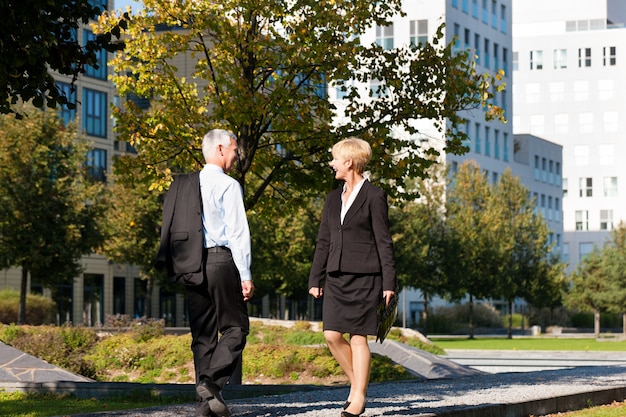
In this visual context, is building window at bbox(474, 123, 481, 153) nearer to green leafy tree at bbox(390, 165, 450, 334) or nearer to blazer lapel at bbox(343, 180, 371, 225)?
green leafy tree at bbox(390, 165, 450, 334)

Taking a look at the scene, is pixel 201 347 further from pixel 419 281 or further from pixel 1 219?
pixel 419 281

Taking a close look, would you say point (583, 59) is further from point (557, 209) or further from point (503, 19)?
point (503, 19)

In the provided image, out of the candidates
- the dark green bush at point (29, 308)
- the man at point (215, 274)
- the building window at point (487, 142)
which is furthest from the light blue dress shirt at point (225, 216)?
the building window at point (487, 142)

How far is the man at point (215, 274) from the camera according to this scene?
8.51 m

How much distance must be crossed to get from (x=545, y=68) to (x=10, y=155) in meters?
92.2

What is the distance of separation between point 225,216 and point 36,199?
1425 inches

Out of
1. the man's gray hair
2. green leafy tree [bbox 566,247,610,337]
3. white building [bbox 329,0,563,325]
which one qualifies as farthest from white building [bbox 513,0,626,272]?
the man's gray hair

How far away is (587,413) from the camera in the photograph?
12.2 m

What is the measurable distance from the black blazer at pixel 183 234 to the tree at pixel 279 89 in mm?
8085

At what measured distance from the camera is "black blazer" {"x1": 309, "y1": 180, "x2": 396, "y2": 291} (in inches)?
355

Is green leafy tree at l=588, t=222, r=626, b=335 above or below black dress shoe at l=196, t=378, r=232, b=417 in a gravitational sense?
above

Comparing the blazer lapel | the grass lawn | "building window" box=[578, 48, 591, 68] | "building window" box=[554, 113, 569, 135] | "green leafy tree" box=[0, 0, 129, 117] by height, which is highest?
"building window" box=[578, 48, 591, 68]

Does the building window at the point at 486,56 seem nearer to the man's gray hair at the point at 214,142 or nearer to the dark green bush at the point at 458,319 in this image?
the dark green bush at the point at 458,319

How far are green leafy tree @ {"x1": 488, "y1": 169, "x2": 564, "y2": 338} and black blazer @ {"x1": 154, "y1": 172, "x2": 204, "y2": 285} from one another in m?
58.0
